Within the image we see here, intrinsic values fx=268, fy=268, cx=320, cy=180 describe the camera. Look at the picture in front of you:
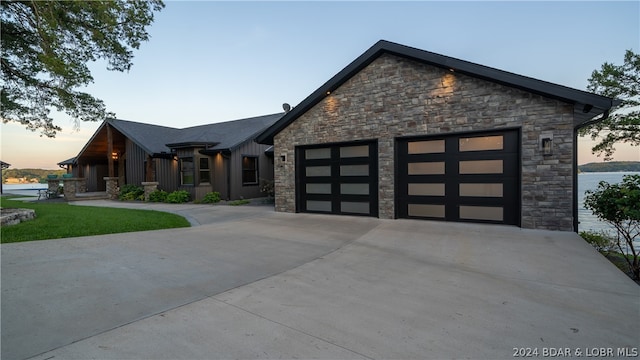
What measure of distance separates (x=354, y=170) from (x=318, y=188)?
1600 mm

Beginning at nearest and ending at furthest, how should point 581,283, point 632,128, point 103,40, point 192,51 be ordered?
point 581,283, point 103,40, point 632,128, point 192,51

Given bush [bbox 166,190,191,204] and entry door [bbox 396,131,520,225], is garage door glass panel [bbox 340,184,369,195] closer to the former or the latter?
entry door [bbox 396,131,520,225]

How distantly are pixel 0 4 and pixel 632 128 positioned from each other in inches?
928

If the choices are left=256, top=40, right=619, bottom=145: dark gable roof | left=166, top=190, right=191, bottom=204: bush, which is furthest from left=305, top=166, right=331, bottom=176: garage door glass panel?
left=166, top=190, right=191, bottom=204: bush

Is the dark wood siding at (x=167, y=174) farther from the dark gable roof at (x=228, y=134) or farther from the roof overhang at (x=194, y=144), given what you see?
the roof overhang at (x=194, y=144)

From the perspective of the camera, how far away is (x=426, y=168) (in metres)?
8.07

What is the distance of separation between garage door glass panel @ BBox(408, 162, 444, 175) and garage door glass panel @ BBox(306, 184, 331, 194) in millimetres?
2974

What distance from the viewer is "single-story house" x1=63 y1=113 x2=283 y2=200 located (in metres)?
15.0

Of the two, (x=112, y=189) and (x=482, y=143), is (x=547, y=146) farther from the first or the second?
(x=112, y=189)

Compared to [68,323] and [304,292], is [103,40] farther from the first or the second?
[304,292]

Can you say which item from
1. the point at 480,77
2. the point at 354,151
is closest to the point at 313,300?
the point at 354,151

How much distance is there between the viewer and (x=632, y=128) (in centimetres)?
1238

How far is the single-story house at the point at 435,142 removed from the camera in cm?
648

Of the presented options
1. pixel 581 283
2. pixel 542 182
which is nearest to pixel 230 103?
pixel 542 182
